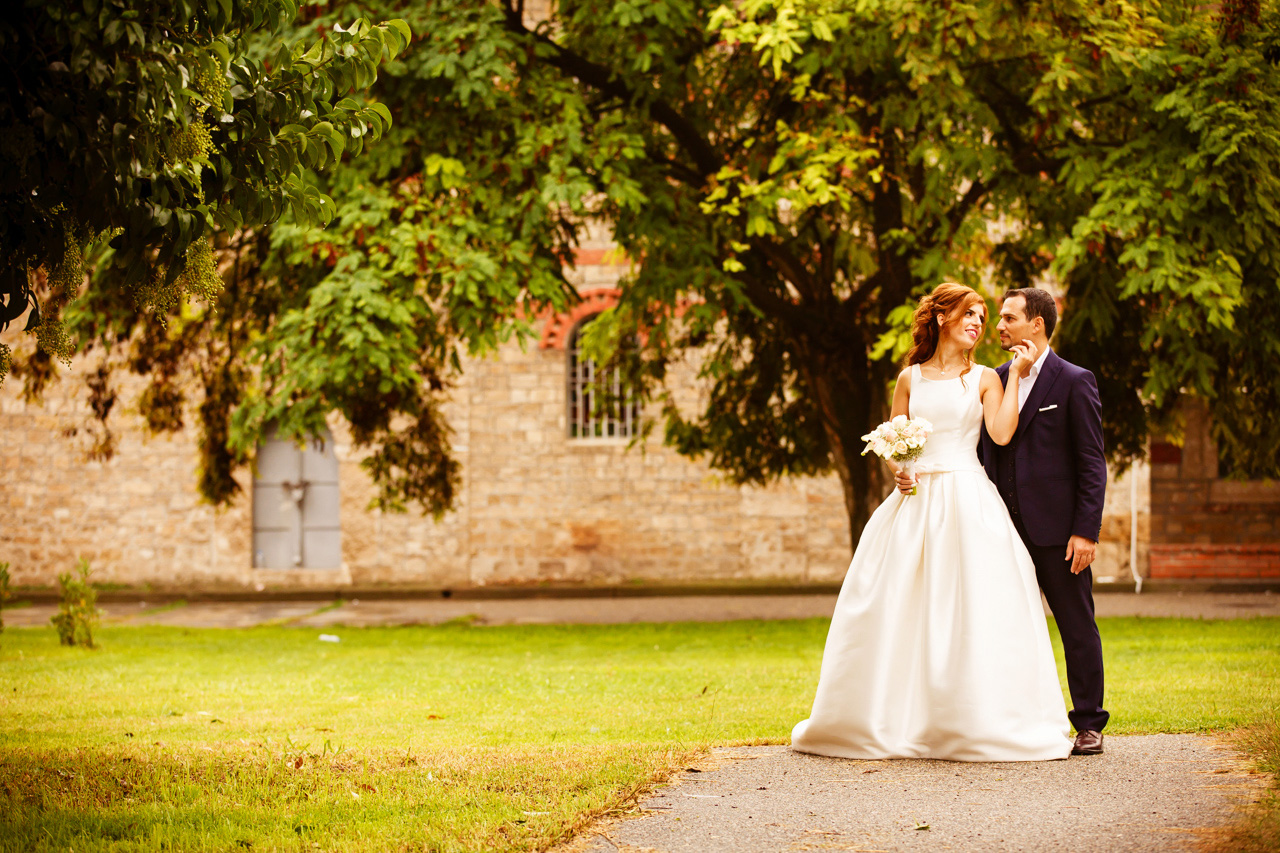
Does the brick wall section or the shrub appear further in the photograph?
the brick wall section

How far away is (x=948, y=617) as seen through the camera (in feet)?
16.0

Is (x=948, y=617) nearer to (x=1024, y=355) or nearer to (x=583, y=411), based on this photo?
(x=1024, y=355)

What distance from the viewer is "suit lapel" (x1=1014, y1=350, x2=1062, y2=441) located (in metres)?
5.12

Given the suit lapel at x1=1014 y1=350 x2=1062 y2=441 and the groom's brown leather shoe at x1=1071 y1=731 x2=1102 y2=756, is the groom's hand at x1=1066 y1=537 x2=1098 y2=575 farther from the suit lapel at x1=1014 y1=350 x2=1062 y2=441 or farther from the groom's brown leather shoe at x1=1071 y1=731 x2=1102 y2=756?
the groom's brown leather shoe at x1=1071 y1=731 x2=1102 y2=756

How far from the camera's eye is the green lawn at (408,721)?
423cm

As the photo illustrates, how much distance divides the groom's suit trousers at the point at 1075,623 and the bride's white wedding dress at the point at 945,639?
0.10 m

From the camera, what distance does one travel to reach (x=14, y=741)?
6129 mm

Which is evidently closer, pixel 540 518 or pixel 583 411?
pixel 540 518

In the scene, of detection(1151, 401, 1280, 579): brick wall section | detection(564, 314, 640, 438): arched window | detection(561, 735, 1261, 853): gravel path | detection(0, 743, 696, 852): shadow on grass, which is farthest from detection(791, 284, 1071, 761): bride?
detection(1151, 401, 1280, 579): brick wall section

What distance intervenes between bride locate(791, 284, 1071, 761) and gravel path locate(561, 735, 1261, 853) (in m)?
0.13

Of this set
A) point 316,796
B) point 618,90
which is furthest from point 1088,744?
point 618,90

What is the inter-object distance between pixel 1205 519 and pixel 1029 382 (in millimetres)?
16113

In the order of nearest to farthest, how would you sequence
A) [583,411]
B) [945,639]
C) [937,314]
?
[945,639] < [937,314] < [583,411]

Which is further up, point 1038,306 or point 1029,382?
point 1038,306
